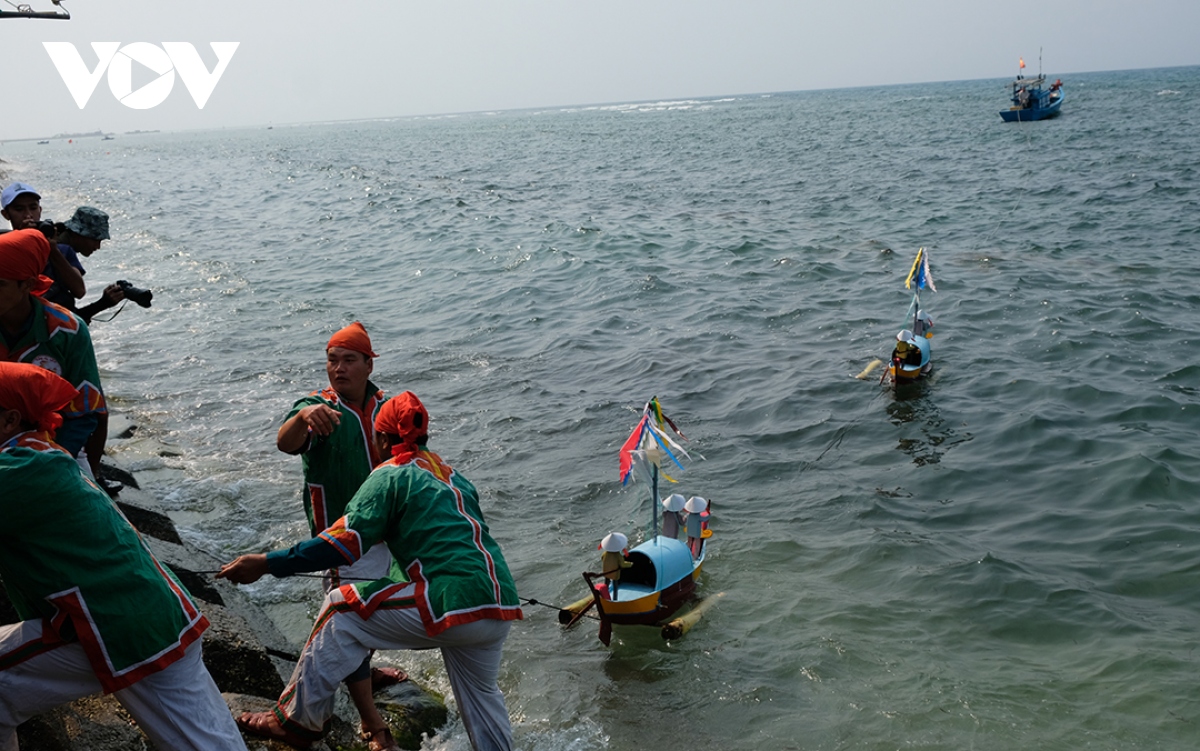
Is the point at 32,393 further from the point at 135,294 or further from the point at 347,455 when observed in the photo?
the point at 135,294

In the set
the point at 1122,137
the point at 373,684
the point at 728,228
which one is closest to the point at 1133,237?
the point at 728,228

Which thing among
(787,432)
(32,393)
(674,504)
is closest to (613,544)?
(674,504)

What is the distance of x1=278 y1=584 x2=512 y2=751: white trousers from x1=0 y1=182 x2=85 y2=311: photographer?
371cm

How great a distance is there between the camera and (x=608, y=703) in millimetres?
6680

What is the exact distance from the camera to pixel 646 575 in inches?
299

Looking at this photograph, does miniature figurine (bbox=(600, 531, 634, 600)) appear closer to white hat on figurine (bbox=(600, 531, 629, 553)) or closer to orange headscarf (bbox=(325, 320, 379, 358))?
white hat on figurine (bbox=(600, 531, 629, 553))

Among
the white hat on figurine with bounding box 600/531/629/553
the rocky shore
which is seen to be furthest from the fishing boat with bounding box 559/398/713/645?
the rocky shore

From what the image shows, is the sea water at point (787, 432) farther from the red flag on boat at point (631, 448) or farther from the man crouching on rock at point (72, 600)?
the man crouching on rock at point (72, 600)

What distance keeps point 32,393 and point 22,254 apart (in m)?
→ 1.64

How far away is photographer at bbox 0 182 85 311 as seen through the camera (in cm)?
660

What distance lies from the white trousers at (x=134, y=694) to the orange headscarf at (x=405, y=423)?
1.24 m

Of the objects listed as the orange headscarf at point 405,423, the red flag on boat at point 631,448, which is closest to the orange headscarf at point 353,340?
the orange headscarf at point 405,423

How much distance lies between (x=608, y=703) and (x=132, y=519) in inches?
152

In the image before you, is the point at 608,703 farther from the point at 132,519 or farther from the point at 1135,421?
the point at 1135,421
